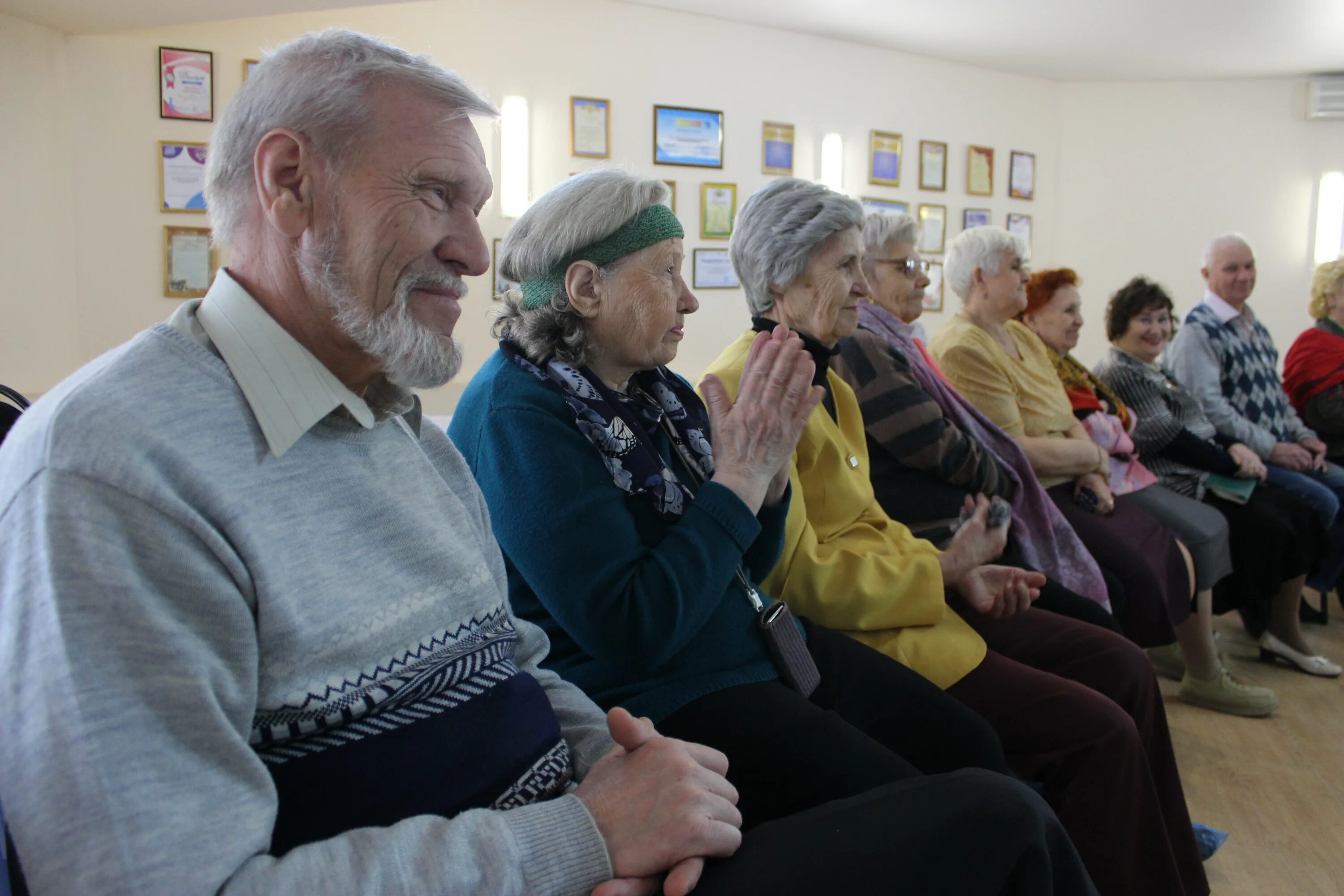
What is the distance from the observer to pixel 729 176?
5.75 meters

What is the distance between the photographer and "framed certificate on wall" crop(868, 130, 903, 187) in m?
6.35

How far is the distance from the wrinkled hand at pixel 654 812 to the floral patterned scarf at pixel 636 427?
491 mm

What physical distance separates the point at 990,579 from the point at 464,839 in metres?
1.49

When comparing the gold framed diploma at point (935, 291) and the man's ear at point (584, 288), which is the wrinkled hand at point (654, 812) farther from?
the gold framed diploma at point (935, 291)

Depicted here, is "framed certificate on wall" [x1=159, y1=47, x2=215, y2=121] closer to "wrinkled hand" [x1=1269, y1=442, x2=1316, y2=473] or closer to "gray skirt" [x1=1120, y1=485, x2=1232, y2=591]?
"gray skirt" [x1=1120, y1=485, x2=1232, y2=591]

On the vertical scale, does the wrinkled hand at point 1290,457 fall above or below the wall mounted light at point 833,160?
below

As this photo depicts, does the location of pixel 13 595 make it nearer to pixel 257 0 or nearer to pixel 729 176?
pixel 257 0

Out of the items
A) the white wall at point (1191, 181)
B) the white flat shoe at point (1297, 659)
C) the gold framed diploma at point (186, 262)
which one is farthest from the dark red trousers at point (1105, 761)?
the white wall at point (1191, 181)

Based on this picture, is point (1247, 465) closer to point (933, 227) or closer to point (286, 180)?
point (933, 227)

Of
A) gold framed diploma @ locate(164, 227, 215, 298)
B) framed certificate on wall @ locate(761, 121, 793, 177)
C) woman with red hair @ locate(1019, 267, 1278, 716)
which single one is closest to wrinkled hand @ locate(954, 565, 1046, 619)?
woman with red hair @ locate(1019, 267, 1278, 716)

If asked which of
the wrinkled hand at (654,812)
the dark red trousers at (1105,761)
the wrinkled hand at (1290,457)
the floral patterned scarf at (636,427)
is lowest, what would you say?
the dark red trousers at (1105,761)

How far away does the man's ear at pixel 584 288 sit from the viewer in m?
1.56

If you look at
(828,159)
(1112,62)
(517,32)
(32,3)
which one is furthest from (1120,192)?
(32,3)

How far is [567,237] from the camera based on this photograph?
155 cm
